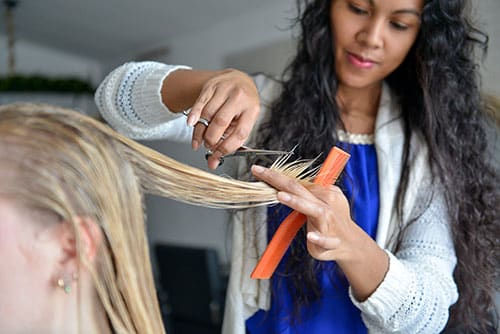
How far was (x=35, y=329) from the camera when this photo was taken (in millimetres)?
586

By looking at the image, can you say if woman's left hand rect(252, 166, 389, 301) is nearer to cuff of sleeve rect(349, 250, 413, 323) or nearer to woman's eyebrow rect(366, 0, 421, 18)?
cuff of sleeve rect(349, 250, 413, 323)

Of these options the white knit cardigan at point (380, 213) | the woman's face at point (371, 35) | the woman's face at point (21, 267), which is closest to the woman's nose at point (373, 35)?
the woman's face at point (371, 35)

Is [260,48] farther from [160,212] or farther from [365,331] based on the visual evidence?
[365,331]

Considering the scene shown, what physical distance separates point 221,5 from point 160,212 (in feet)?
6.00

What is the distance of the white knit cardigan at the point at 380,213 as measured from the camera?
84cm

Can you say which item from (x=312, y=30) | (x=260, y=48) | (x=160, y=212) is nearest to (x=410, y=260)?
(x=312, y=30)

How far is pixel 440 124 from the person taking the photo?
0.93 metres

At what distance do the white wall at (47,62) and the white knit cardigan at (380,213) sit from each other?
3.57 meters

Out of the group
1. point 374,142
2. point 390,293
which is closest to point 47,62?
point 374,142

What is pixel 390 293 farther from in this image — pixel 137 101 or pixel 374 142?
pixel 137 101

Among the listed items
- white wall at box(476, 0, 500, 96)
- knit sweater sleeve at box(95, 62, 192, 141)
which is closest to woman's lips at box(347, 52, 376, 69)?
knit sweater sleeve at box(95, 62, 192, 141)

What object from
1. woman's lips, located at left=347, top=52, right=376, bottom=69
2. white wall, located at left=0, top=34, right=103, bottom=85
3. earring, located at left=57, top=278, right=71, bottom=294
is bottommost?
white wall, located at left=0, top=34, right=103, bottom=85

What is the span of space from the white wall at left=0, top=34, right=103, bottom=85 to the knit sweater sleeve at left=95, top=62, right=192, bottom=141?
11.6 ft

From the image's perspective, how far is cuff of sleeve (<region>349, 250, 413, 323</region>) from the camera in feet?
2.45
